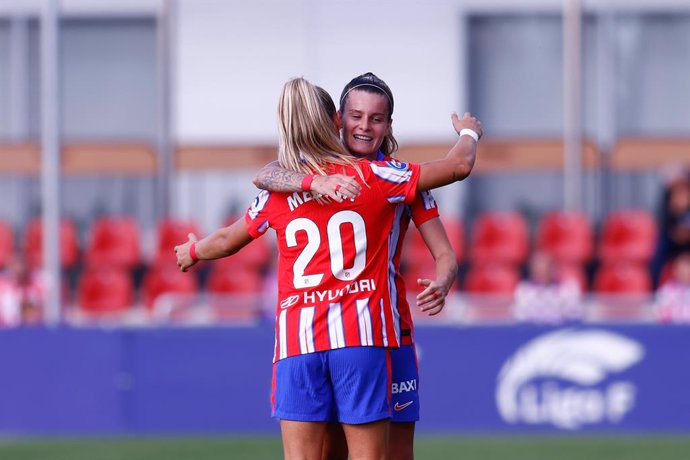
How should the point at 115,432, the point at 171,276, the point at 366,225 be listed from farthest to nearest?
1. the point at 171,276
2. the point at 115,432
3. the point at 366,225

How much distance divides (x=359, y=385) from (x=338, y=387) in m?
0.08

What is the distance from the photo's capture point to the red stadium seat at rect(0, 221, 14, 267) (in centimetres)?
1454

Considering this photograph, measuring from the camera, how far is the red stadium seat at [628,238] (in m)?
13.9

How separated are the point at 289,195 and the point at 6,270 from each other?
31.0 feet

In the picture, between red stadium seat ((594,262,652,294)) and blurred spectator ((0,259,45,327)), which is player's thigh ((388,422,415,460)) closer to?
blurred spectator ((0,259,45,327))

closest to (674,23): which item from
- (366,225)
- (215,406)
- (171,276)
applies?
(171,276)

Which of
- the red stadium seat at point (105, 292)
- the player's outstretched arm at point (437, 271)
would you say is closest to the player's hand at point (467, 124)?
the player's outstretched arm at point (437, 271)

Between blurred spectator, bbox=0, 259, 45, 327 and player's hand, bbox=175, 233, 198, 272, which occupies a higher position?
player's hand, bbox=175, 233, 198, 272

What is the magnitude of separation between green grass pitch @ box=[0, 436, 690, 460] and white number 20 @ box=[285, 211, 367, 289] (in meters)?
4.62

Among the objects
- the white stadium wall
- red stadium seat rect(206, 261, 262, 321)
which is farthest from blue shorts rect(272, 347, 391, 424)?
the white stadium wall

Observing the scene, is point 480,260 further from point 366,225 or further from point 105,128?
point 366,225

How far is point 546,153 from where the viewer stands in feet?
51.1

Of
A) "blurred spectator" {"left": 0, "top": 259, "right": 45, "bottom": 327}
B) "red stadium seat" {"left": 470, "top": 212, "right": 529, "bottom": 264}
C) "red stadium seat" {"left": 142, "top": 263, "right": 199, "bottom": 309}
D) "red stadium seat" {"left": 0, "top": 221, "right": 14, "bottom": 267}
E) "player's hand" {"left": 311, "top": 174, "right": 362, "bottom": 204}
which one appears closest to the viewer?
"player's hand" {"left": 311, "top": 174, "right": 362, "bottom": 204}

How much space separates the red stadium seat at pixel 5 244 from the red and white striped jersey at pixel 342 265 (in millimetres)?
9864
